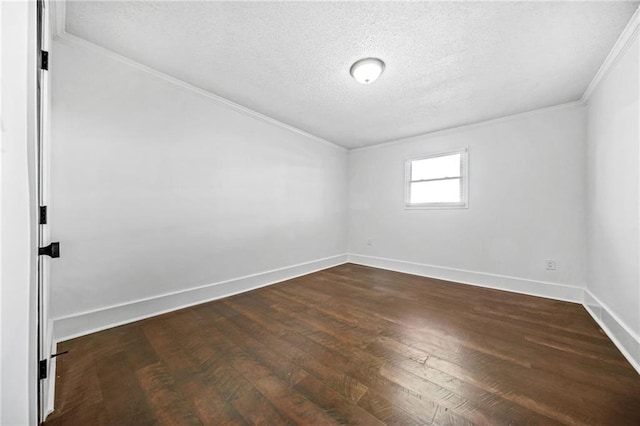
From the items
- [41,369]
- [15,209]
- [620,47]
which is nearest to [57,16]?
[15,209]

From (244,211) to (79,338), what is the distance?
189cm

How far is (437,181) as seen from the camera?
13.0 feet

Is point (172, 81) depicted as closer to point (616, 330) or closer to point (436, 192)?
point (436, 192)

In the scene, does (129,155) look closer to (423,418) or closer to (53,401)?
(53,401)

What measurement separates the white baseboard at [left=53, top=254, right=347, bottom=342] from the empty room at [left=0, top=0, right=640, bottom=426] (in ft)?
0.06

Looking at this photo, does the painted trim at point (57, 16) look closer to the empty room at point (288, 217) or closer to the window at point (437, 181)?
the empty room at point (288, 217)

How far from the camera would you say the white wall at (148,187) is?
1926 millimetres

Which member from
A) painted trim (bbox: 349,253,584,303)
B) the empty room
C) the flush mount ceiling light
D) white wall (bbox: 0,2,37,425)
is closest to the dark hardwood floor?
the empty room

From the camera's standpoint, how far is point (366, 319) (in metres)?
2.36

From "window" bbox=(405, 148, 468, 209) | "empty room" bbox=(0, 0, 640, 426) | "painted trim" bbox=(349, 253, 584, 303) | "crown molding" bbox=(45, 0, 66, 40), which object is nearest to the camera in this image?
"empty room" bbox=(0, 0, 640, 426)

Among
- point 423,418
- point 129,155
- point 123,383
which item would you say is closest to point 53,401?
point 123,383

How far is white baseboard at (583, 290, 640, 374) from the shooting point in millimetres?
1664

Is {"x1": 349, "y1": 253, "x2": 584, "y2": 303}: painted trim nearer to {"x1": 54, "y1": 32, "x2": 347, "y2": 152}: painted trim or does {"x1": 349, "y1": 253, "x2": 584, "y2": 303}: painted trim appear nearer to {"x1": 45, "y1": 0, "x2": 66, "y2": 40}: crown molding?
{"x1": 54, "y1": 32, "x2": 347, "y2": 152}: painted trim

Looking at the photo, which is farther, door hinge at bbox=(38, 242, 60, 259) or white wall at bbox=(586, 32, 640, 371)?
white wall at bbox=(586, 32, 640, 371)
